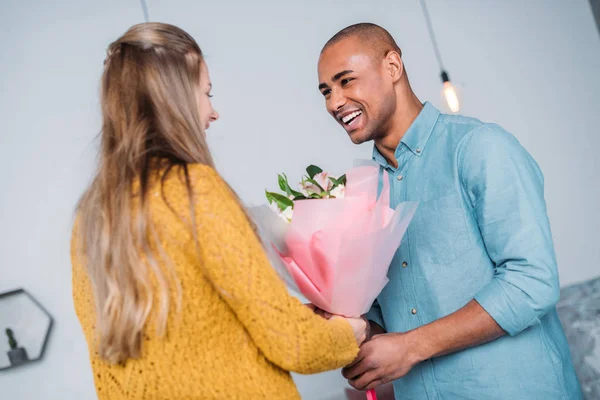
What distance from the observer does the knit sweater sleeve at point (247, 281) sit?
3.58ft

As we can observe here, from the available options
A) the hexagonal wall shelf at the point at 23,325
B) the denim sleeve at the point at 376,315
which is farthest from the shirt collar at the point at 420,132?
the hexagonal wall shelf at the point at 23,325

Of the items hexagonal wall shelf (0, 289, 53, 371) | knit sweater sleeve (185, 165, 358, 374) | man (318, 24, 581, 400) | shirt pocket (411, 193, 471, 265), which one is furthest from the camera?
hexagonal wall shelf (0, 289, 53, 371)

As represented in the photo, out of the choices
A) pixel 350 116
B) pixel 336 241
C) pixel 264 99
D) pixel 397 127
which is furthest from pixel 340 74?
pixel 264 99

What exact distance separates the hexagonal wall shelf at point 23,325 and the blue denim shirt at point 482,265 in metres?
2.24

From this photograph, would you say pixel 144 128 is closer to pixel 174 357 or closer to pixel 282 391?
pixel 174 357

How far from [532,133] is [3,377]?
11.5 feet

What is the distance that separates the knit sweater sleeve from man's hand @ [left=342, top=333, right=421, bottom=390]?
352 millimetres

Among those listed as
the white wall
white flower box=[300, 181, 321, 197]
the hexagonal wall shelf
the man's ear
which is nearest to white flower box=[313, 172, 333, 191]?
white flower box=[300, 181, 321, 197]

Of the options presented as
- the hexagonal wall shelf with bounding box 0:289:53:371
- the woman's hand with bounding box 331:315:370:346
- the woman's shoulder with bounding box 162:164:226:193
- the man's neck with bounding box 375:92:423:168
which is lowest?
the woman's hand with bounding box 331:315:370:346

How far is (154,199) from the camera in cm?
112

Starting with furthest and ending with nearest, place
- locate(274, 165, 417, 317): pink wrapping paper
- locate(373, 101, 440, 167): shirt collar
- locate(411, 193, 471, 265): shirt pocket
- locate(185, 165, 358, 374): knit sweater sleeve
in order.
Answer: locate(373, 101, 440, 167): shirt collar
locate(411, 193, 471, 265): shirt pocket
locate(274, 165, 417, 317): pink wrapping paper
locate(185, 165, 358, 374): knit sweater sleeve

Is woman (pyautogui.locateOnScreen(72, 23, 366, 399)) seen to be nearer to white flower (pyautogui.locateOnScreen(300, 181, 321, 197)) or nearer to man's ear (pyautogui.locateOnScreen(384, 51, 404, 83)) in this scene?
white flower (pyautogui.locateOnScreen(300, 181, 321, 197))

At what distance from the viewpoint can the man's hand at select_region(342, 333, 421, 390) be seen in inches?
58.4

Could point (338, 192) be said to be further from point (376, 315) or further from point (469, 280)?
point (376, 315)
